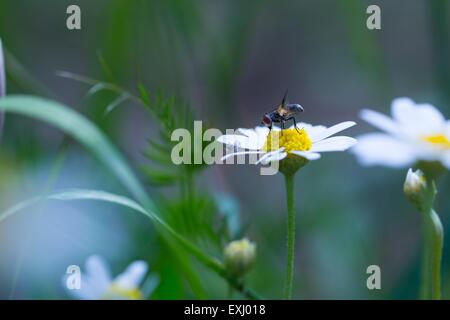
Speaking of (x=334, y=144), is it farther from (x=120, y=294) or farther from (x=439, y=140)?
(x=120, y=294)

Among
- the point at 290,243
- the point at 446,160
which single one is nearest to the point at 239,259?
the point at 290,243

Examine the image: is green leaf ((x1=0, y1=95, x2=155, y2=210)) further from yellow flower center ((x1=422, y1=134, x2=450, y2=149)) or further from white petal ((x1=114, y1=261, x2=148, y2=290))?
yellow flower center ((x1=422, y1=134, x2=450, y2=149))

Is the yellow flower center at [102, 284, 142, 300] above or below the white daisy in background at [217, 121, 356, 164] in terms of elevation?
below

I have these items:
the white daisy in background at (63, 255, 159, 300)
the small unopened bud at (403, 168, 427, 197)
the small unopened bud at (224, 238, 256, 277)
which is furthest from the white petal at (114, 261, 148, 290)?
the small unopened bud at (403, 168, 427, 197)

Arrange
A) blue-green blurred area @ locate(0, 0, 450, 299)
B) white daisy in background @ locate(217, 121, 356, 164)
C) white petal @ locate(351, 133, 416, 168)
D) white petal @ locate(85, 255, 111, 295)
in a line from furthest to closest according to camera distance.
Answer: blue-green blurred area @ locate(0, 0, 450, 299) → white petal @ locate(85, 255, 111, 295) → white daisy in background @ locate(217, 121, 356, 164) → white petal @ locate(351, 133, 416, 168)
